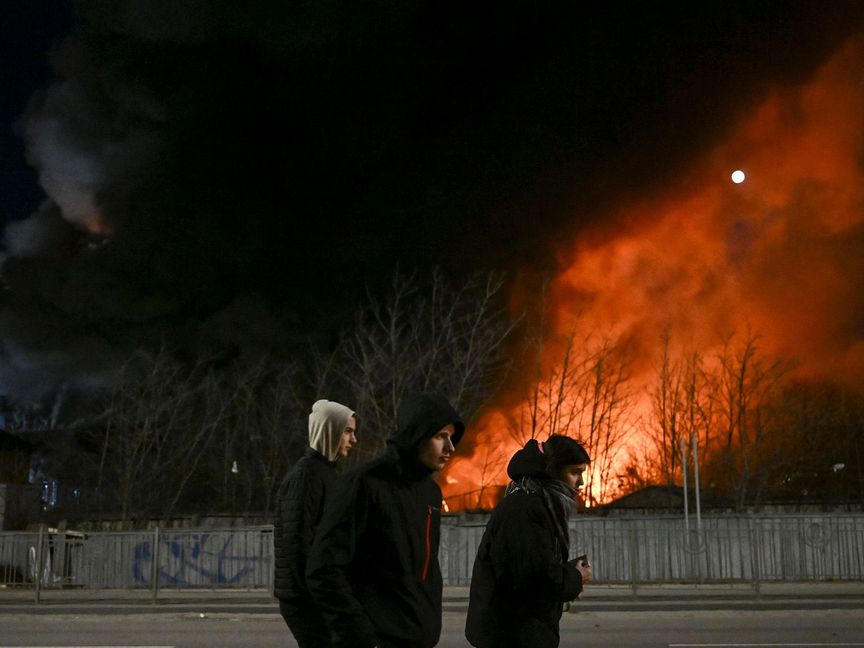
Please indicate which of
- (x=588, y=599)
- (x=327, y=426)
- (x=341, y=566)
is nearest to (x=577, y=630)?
(x=588, y=599)

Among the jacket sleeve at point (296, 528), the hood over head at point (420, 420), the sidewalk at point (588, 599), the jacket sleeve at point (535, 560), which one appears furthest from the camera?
the sidewalk at point (588, 599)

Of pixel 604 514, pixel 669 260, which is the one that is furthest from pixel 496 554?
pixel 669 260

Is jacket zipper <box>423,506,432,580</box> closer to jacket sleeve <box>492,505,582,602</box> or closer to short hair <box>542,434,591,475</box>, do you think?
jacket sleeve <box>492,505,582,602</box>

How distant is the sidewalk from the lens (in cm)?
1584

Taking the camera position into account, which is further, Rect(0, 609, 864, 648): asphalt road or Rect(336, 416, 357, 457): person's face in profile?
Rect(0, 609, 864, 648): asphalt road

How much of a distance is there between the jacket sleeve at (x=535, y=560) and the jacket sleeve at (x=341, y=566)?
0.93 m

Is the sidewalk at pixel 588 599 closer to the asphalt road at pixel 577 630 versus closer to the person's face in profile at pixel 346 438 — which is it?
the asphalt road at pixel 577 630

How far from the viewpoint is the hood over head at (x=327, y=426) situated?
222 inches

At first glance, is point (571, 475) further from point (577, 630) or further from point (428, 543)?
point (577, 630)

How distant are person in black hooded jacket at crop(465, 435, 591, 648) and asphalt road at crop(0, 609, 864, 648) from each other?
6.92 meters

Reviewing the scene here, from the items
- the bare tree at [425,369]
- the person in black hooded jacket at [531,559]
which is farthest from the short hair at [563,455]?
the bare tree at [425,369]

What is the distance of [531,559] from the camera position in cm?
465

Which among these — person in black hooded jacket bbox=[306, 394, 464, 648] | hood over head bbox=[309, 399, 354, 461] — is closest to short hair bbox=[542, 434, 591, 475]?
person in black hooded jacket bbox=[306, 394, 464, 648]

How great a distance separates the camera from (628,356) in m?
36.9
